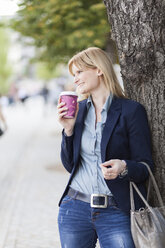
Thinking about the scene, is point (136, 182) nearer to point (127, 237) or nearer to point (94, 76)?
point (127, 237)

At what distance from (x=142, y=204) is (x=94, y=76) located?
0.76m

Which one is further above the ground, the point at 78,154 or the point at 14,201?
the point at 78,154

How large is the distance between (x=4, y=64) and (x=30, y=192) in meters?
53.1

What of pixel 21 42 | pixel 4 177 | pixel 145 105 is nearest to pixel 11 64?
pixel 21 42

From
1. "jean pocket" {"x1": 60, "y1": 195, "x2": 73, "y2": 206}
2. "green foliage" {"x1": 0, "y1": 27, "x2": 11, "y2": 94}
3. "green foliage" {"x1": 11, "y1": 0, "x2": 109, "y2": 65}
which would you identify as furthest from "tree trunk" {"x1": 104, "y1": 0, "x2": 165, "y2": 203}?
"green foliage" {"x1": 0, "y1": 27, "x2": 11, "y2": 94}

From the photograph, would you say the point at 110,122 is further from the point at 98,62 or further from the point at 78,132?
the point at 98,62

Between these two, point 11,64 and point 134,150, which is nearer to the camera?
point 134,150

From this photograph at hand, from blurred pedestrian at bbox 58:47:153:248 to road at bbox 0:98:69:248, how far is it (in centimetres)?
278

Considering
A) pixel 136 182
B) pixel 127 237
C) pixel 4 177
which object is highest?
pixel 136 182

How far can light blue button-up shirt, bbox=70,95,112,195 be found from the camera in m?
2.67

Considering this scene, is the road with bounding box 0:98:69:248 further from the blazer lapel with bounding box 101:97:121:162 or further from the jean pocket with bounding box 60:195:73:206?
the blazer lapel with bounding box 101:97:121:162

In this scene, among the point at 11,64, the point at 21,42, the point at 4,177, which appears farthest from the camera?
the point at 11,64

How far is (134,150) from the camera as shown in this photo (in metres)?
2.61

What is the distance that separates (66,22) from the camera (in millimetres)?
11352
